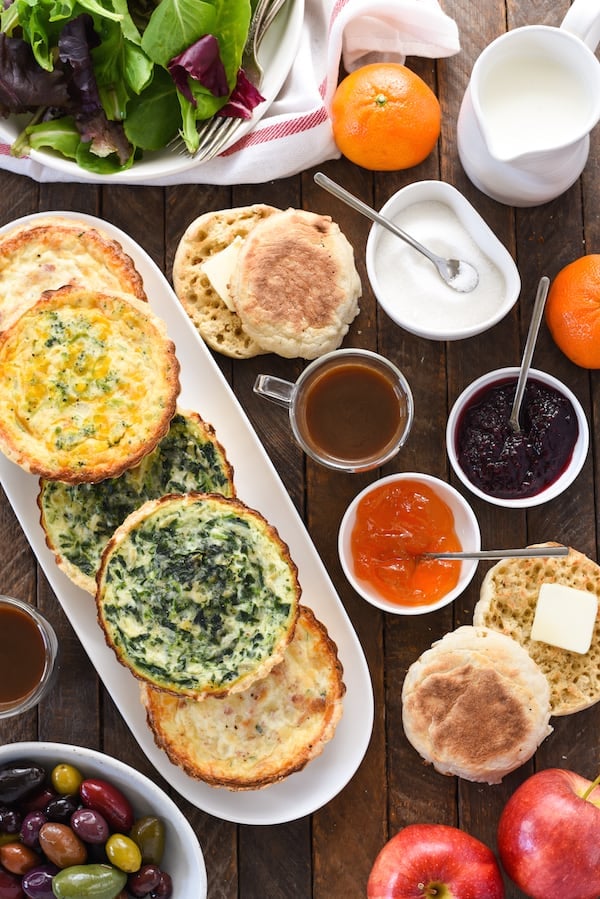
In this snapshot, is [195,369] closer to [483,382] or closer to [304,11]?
[483,382]

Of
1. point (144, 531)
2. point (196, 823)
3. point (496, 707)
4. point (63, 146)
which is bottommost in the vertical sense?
point (196, 823)

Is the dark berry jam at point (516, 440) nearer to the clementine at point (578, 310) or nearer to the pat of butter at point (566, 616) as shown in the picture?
the clementine at point (578, 310)

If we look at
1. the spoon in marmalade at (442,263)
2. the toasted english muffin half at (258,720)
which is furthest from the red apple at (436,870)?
the spoon in marmalade at (442,263)

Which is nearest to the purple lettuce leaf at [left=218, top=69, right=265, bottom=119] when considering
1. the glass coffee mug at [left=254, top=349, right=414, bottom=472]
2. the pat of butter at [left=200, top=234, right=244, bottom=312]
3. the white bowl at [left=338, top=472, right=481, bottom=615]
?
the pat of butter at [left=200, top=234, right=244, bottom=312]

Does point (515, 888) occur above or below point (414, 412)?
below

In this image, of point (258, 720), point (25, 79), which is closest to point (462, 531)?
point (258, 720)

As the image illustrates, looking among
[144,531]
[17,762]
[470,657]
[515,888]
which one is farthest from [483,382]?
[17,762]

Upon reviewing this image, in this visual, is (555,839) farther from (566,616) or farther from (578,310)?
(578,310)
